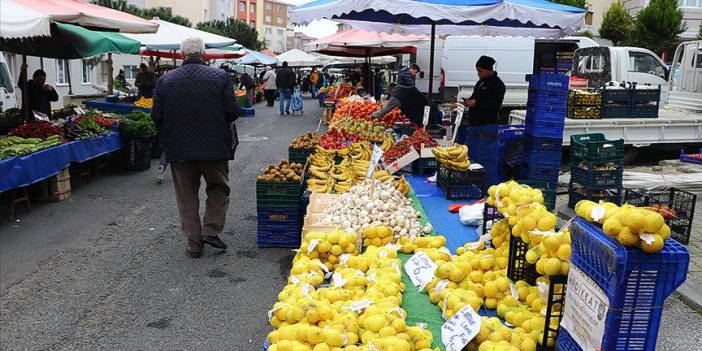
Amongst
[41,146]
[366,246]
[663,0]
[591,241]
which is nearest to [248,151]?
[41,146]

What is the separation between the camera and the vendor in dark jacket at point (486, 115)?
7.84 metres

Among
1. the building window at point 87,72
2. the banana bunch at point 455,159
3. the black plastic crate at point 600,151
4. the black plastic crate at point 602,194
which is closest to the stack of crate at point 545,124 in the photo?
the black plastic crate at point 600,151

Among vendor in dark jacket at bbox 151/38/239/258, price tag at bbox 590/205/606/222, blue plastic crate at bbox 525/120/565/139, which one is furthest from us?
blue plastic crate at bbox 525/120/565/139

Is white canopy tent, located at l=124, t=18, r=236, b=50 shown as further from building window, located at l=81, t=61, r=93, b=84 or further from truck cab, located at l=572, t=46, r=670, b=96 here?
building window, located at l=81, t=61, r=93, b=84

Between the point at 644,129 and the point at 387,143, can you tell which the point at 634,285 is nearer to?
the point at 387,143

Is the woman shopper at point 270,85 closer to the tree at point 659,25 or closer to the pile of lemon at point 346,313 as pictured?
the tree at point 659,25

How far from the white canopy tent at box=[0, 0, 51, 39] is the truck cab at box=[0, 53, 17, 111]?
575 cm

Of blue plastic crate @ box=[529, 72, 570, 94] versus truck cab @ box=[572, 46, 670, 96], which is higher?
truck cab @ box=[572, 46, 670, 96]

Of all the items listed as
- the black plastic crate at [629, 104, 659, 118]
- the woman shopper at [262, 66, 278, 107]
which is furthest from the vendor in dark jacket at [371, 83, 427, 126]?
the woman shopper at [262, 66, 278, 107]

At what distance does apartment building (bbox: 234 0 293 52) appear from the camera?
3514 inches

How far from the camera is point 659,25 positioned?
31.2 metres

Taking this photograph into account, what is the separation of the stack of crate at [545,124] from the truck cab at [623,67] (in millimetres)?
7686

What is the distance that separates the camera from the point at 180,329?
4.35m

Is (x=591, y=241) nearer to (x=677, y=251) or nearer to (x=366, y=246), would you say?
(x=677, y=251)
